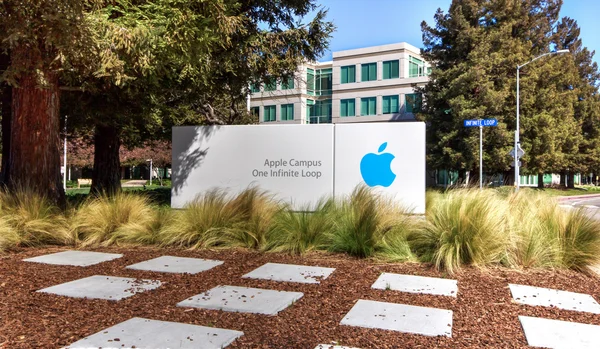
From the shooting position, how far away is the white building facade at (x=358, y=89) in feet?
155

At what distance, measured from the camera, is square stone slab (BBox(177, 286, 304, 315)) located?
440cm

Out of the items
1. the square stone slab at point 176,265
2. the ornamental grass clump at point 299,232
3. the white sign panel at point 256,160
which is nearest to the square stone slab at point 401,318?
the square stone slab at point 176,265

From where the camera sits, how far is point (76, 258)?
6.66m

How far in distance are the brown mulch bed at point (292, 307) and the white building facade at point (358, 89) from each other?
3978 cm

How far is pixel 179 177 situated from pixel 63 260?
5951 millimetres

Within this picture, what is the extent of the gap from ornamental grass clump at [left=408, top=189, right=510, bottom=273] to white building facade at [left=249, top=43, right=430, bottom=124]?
127ft

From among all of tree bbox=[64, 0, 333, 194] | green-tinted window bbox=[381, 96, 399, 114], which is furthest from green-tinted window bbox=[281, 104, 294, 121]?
tree bbox=[64, 0, 333, 194]

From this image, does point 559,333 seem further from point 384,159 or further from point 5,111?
point 5,111

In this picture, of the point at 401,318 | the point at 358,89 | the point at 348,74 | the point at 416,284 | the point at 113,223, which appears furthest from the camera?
the point at 348,74

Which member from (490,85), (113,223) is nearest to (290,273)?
(113,223)

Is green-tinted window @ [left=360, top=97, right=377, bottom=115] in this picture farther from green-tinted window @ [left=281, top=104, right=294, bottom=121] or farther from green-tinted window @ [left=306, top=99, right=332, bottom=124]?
green-tinted window @ [left=281, top=104, right=294, bottom=121]

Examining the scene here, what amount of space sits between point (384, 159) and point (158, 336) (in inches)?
326

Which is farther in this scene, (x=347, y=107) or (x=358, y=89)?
(x=347, y=107)

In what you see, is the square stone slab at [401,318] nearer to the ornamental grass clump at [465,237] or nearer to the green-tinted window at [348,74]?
the ornamental grass clump at [465,237]
